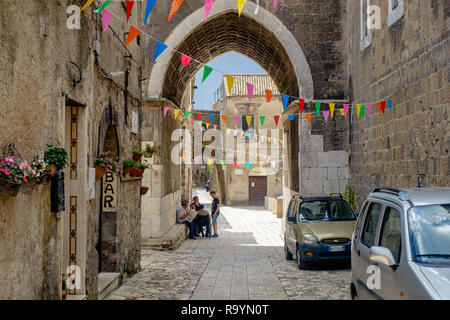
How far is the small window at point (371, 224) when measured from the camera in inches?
A: 173

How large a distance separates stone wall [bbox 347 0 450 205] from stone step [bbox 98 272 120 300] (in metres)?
5.24

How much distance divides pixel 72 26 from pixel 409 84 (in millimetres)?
6136

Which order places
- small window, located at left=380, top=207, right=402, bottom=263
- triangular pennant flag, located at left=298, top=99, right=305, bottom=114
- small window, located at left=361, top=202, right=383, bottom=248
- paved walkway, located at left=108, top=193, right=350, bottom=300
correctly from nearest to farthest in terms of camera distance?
small window, located at left=380, top=207, right=402, bottom=263 < small window, located at left=361, top=202, right=383, bottom=248 < paved walkway, located at left=108, top=193, right=350, bottom=300 < triangular pennant flag, located at left=298, top=99, right=305, bottom=114

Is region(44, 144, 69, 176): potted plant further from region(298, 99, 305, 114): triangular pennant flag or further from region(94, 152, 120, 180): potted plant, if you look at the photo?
region(298, 99, 305, 114): triangular pennant flag

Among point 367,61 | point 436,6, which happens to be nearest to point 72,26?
point 436,6

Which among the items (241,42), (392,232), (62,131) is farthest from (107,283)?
(241,42)

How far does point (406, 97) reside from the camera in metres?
8.92

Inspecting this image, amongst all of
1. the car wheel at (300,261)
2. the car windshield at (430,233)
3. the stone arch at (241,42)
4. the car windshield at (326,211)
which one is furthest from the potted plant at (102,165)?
the stone arch at (241,42)

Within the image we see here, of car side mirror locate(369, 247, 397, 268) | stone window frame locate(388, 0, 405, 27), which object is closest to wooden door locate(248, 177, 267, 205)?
stone window frame locate(388, 0, 405, 27)

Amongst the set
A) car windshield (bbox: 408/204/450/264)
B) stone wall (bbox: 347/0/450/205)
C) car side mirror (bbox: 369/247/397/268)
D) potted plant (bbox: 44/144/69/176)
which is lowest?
car side mirror (bbox: 369/247/397/268)

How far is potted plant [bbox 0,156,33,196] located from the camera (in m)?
3.34

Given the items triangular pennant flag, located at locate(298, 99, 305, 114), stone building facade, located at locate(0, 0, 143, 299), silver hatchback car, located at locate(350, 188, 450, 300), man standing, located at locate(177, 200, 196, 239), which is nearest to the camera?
silver hatchback car, located at locate(350, 188, 450, 300)

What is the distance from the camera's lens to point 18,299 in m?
3.80

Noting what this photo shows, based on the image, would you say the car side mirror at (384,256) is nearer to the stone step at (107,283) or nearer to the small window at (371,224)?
the small window at (371,224)
